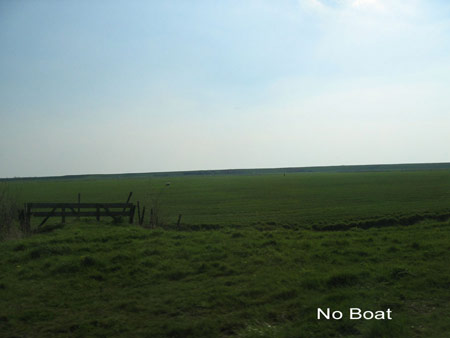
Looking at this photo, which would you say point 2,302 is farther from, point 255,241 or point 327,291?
point 255,241

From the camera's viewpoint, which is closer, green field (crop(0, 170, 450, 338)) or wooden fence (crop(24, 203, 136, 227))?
green field (crop(0, 170, 450, 338))

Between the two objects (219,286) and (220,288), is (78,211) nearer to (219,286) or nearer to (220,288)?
(219,286)

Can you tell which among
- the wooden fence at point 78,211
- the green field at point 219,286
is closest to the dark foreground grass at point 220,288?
the green field at point 219,286

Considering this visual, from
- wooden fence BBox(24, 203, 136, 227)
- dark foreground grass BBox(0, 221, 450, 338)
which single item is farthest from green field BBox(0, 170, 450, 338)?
wooden fence BBox(24, 203, 136, 227)

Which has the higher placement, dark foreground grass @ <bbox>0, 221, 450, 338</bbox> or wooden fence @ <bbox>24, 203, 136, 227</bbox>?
wooden fence @ <bbox>24, 203, 136, 227</bbox>

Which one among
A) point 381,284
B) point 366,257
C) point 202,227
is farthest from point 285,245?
point 202,227

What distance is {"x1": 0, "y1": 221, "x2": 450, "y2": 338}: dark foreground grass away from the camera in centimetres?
584

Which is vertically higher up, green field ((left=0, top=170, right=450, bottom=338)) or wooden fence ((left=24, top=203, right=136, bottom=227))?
wooden fence ((left=24, top=203, right=136, bottom=227))

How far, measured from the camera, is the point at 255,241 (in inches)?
516

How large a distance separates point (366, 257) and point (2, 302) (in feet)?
29.6

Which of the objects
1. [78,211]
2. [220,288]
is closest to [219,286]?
[220,288]

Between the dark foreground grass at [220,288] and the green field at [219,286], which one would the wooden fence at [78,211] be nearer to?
the green field at [219,286]

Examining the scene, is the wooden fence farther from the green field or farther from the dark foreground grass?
the dark foreground grass

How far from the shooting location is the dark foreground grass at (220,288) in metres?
5.84
